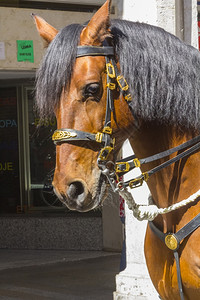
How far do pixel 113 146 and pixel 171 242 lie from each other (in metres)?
0.54

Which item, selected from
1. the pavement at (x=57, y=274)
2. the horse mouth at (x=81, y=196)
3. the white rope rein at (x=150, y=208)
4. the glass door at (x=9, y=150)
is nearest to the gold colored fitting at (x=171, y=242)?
the white rope rein at (x=150, y=208)

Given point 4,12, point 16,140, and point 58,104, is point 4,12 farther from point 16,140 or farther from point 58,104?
point 58,104

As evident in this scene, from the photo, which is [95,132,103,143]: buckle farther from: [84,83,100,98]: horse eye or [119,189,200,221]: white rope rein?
[119,189,200,221]: white rope rein

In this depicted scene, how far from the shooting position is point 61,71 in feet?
9.07

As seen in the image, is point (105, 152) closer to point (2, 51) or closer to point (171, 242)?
point (171, 242)

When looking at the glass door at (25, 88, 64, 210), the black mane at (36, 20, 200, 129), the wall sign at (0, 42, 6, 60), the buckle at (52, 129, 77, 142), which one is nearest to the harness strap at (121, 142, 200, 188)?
the black mane at (36, 20, 200, 129)

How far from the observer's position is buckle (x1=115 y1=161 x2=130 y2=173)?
2.82 m

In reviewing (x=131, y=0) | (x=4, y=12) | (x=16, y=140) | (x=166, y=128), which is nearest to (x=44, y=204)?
(x=16, y=140)

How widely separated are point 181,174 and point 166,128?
9.2 inches

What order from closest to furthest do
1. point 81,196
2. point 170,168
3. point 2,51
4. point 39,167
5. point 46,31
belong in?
point 81,196 < point 170,168 < point 46,31 < point 2,51 < point 39,167

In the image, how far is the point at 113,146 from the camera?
2.77 m

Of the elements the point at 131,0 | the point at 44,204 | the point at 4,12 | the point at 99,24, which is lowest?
the point at 44,204

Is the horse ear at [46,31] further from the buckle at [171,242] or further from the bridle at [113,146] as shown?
the buckle at [171,242]

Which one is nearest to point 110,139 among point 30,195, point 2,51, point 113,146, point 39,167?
point 113,146
